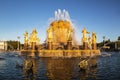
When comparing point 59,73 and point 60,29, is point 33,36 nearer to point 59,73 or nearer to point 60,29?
point 60,29

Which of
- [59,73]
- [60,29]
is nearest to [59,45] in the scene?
[60,29]

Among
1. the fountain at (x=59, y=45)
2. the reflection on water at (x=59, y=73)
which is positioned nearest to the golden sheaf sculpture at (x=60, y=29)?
the fountain at (x=59, y=45)

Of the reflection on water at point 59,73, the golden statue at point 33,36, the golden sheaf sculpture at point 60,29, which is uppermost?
the golden sheaf sculpture at point 60,29

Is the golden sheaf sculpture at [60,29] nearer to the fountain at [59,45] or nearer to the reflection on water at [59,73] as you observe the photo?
the fountain at [59,45]

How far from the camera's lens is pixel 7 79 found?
32.6 metres

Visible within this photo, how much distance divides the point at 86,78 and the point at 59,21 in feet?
235

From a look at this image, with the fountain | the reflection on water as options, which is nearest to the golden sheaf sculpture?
the fountain

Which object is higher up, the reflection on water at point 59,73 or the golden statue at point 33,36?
the golden statue at point 33,36

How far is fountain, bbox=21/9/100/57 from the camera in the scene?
80875 millimetres

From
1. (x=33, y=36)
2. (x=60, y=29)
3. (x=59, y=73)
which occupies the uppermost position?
(x=60, y=29)

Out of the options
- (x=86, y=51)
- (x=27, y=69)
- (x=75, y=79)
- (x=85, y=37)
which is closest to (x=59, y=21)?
(x=85, y=37)

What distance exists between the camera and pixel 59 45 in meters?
94.9

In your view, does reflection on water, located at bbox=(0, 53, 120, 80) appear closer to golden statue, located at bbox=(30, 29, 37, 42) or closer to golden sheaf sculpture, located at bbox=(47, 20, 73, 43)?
golden statue, located at bbox=(30, 29, 37, 42)

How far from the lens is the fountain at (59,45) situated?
80875 millimetres
